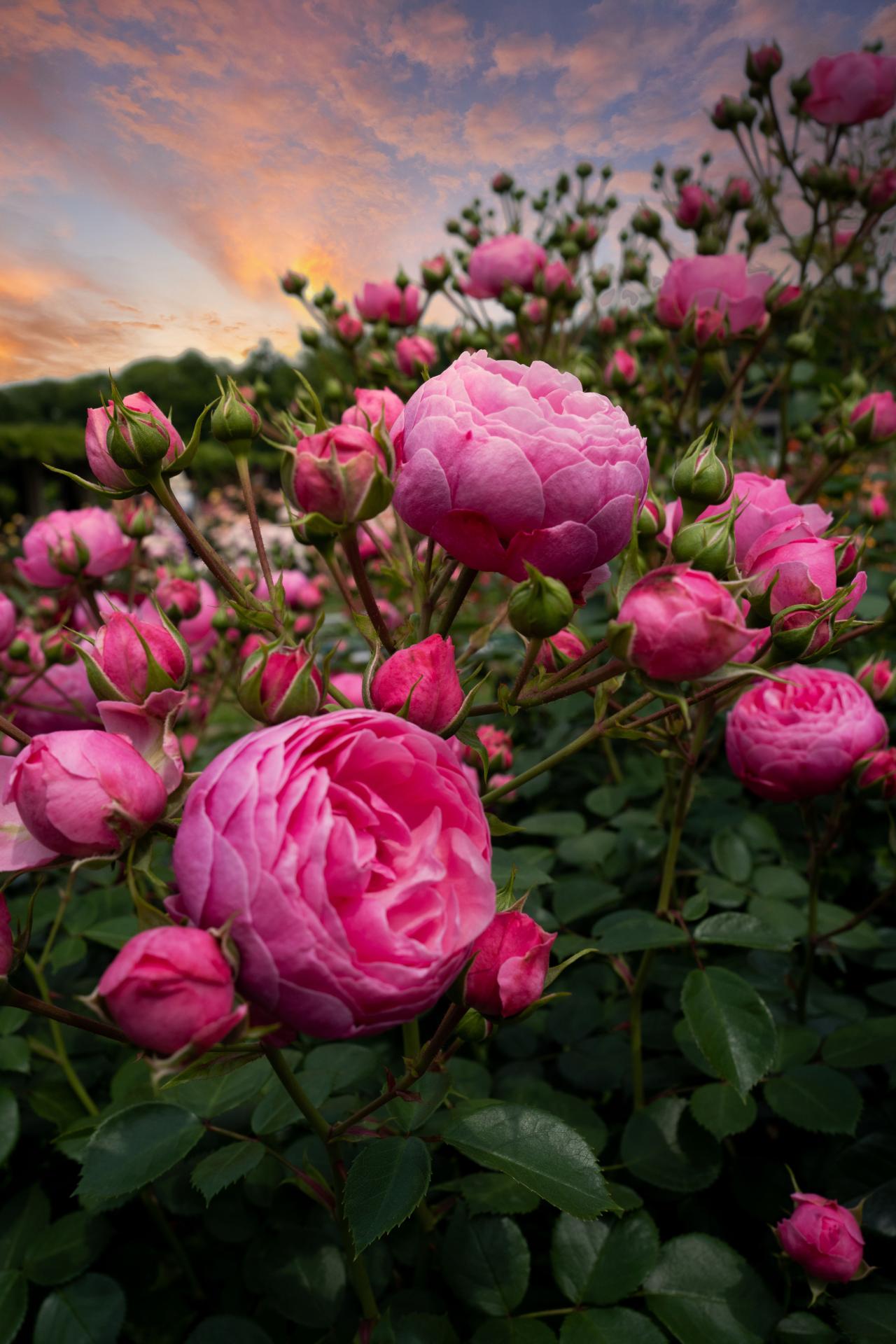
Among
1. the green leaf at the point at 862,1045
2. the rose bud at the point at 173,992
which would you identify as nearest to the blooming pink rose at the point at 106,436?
the rose bud at the point at 173,992

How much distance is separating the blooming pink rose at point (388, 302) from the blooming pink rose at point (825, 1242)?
1.89 meters

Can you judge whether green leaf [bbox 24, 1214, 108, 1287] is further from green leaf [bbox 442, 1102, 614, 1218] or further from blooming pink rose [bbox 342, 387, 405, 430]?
blooming pink rose [bbox 342, 387, 405, 430]

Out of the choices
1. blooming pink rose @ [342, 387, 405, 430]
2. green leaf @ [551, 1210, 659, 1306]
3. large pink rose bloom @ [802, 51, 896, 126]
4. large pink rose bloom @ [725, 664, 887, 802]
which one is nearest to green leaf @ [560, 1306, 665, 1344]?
green leaf @ [551, 1210, 659, 1306]

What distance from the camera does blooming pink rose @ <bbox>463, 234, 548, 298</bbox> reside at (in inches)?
76.7

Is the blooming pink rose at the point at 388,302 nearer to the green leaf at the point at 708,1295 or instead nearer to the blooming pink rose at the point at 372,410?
the blooming pink rose at the point at 372,410

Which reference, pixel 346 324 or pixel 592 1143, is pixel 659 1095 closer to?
pixel 592 1143

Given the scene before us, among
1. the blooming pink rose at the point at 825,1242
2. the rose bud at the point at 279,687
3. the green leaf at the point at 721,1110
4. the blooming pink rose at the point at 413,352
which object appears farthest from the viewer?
the blooming pink rose at the point at 413,352

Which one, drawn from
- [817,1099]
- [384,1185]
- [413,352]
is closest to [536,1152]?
[384,1185]

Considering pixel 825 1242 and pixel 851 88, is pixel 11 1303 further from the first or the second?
pixel 851 88

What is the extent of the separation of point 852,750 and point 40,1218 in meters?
1.26

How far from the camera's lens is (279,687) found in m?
0.55

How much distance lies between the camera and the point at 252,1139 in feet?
2.68

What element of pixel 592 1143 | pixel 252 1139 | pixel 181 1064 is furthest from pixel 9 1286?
pixel 181 1064

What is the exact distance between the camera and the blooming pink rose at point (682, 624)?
1.64 ft
